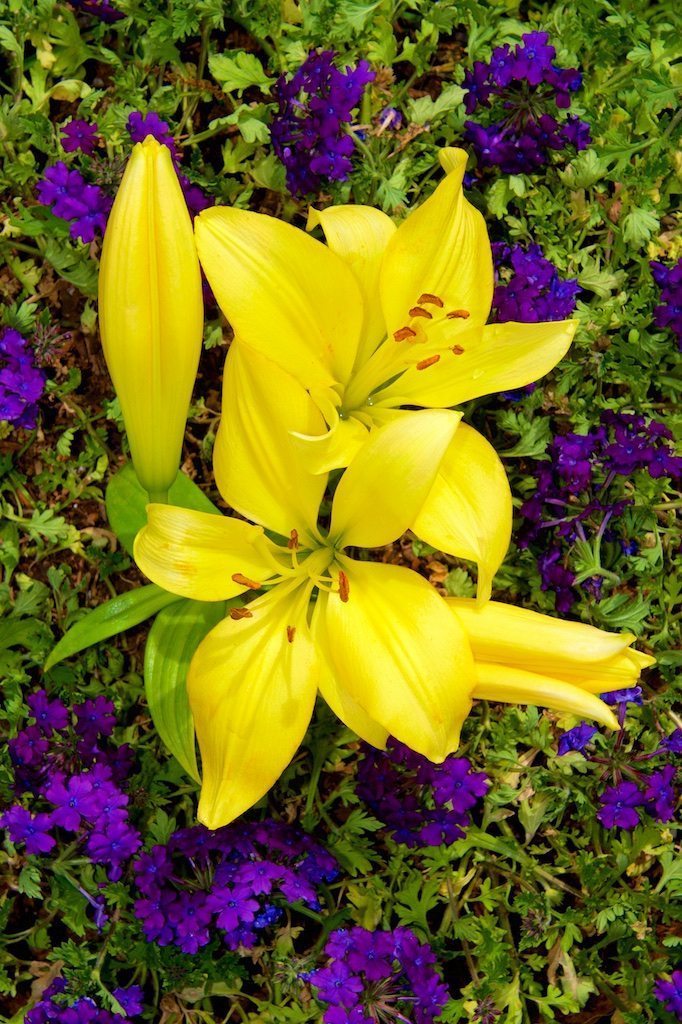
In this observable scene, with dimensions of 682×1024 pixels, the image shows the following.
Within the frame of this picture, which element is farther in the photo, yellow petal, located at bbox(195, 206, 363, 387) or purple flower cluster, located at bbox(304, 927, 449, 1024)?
purple flower cluster, located at bbox(304, 927, 449, 1024)

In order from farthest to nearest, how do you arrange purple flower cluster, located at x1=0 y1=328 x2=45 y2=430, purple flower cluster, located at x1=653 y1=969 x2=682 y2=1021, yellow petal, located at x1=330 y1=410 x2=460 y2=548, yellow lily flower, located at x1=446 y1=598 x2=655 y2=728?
purple flower cluster, located at x1=0 y1=328 x2=45 y2=430 → purple flower cluster, located at x1=653 y1=969 x2=682 y2=1021 → yellow lily flower, located at x1=446 y1=598 x2=655 y2=728 → yellow petal, located at x1=330 y1=410 x2=460 y2=548

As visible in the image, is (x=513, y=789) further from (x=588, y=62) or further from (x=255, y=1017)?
(x=588, y=62)

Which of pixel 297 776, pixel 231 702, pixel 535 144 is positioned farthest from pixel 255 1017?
pixel 535 144

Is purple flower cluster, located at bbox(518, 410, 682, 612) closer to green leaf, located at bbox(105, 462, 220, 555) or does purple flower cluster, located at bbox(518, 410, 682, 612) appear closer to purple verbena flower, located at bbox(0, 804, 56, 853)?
green leaf, located at bbox(105, 462, 220, 555)

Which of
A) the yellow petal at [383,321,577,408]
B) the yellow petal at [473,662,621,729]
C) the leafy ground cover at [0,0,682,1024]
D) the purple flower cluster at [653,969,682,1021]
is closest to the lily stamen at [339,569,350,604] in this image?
the yellow petal at [473,662,621,729]

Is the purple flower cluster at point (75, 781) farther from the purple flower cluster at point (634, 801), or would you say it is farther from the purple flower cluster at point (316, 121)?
the purple flower cluster at point (316, 121)
